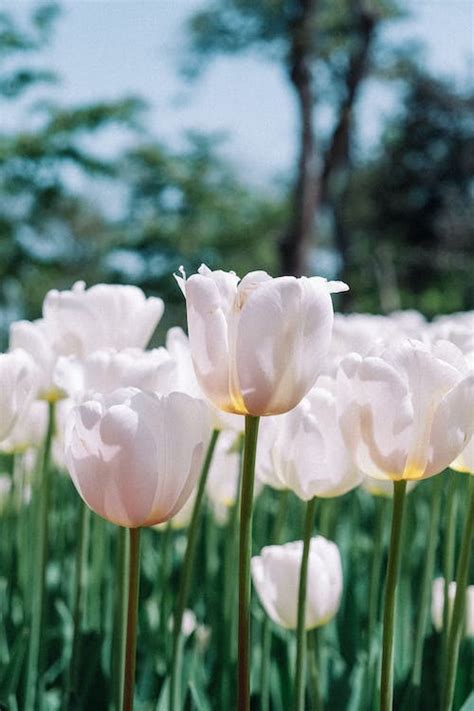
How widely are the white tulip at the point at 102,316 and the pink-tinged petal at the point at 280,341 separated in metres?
0.47

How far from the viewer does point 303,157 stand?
1206cm

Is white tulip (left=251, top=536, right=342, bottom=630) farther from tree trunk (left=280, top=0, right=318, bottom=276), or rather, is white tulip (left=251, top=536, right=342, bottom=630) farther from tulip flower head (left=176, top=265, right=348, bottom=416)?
tree trunk (left=280, top=0, right=318, bottom=276)

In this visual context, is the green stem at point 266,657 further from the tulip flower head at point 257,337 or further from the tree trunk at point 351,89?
the tree trunk at point 351,89

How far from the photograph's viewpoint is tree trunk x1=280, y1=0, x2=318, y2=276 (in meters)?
12.0

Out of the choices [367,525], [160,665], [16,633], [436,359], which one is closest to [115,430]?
[436,359]

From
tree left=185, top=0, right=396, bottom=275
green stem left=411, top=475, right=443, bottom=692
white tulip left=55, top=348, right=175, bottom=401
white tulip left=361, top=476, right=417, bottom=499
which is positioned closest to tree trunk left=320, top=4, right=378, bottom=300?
tree left=185, top=0, right=396, bottom=275

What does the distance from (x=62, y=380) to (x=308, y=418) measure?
24 centimetres

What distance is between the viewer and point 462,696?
1100 mm

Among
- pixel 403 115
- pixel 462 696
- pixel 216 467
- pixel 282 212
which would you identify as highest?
pixel 403 115

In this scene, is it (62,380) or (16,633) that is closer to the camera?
(62,380)

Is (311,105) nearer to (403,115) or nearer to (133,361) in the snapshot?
(403,115)

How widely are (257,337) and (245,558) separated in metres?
Answer: 0.14

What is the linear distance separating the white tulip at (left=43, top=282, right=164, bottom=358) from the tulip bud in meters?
0.44

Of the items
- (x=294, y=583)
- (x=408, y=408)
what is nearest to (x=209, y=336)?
(x=408, y=408)
